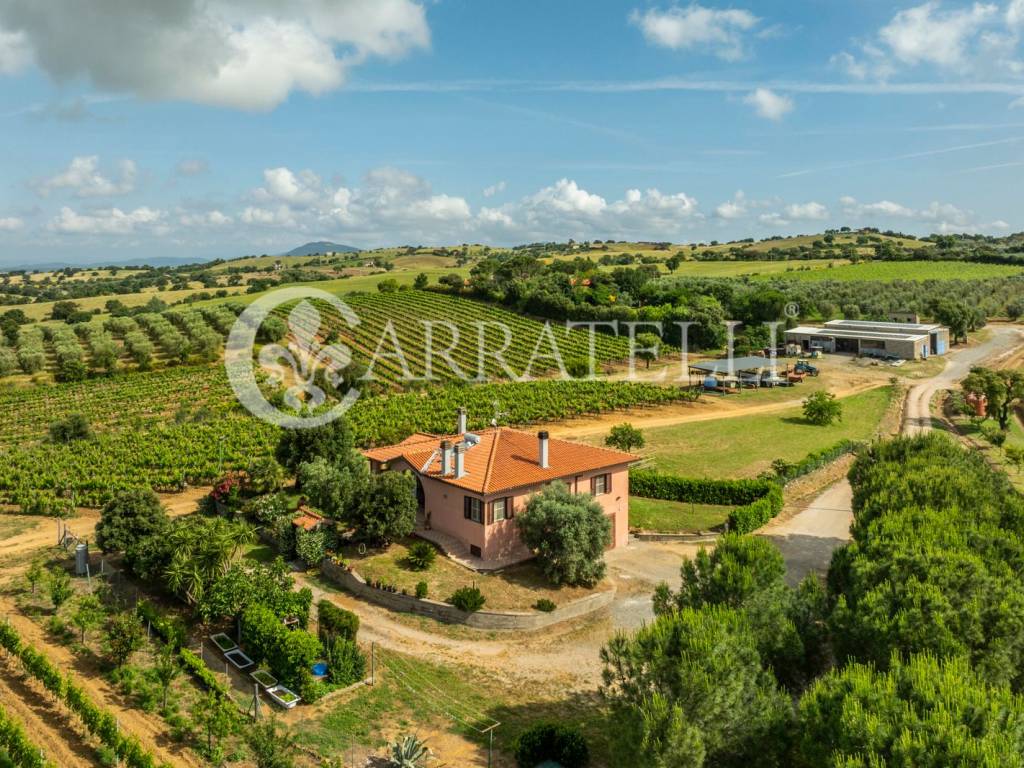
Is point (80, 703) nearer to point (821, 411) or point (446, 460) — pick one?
point (446, 460)

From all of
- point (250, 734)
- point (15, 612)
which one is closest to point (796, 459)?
point (250, 734)

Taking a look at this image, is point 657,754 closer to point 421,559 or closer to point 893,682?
point 893,682

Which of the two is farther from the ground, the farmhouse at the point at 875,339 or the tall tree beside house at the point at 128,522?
the farmhouse at the point at 875,339

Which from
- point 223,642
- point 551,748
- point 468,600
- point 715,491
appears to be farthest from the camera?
point 715,491

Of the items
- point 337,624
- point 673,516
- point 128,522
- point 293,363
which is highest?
point 293,363

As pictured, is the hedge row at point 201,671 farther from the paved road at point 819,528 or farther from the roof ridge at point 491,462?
the paved road at point 819,528

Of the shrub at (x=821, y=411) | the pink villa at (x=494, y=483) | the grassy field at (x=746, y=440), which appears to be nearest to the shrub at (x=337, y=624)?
the pink villa at (x=494, y=483)

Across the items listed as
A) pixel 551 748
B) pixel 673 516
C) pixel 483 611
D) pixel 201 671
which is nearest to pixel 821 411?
pixel 673 516
